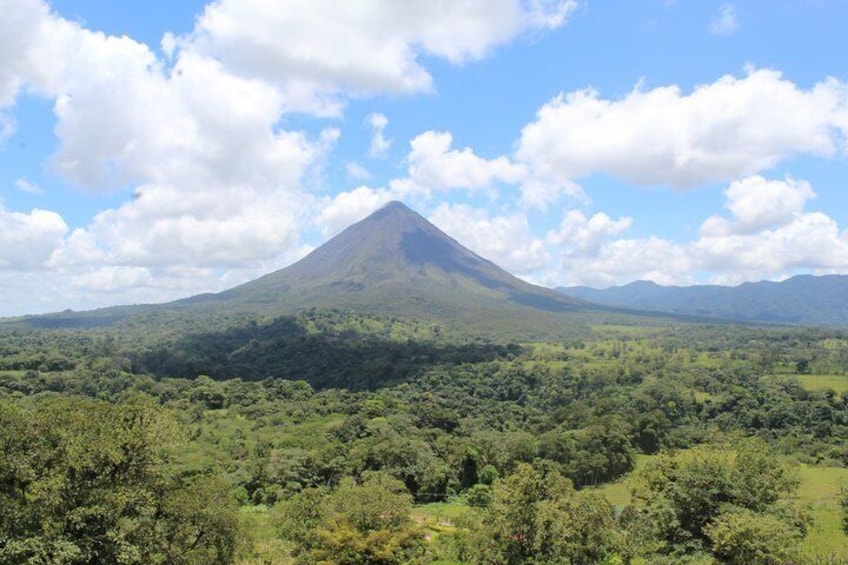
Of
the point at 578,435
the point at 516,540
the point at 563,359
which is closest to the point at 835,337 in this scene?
the point at 563,359

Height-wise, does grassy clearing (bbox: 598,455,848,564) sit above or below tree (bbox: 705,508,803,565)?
below

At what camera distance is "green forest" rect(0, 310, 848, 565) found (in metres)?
15.5

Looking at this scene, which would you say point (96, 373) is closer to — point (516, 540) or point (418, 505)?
point (418, 505)

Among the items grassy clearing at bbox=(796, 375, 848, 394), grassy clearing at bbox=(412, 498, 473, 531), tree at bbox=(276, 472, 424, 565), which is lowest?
grassy clearing at bbox=(412, 498, 473, 531)

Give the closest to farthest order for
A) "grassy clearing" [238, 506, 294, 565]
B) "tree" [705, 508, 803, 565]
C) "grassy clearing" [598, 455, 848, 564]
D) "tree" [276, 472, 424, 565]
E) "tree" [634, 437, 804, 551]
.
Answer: "tree" [705, 508, 803, 565] → "tree" [276, 472, 424, 565] → "grassy clearing" [238, 506, 294, 565] → "tree" [634, 437, 804, 551] → "grassy clearing" [598, 455, 848, 564]

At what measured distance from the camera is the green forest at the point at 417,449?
15.5 metres

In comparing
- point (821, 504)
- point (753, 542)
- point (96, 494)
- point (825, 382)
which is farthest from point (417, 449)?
point (825, 382)

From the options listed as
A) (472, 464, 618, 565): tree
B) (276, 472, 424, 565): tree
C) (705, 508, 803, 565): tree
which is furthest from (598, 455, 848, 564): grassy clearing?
(276, 472, 424, 565): tree

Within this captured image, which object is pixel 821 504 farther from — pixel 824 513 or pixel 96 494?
pixel 96 494

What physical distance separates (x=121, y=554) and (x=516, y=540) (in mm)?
11738

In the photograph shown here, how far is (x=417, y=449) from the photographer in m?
48.7

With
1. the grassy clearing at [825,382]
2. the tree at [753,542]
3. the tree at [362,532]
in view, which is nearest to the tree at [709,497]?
the tree at [753,542]

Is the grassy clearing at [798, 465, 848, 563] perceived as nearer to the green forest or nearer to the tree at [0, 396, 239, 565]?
the green forest

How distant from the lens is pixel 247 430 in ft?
195
